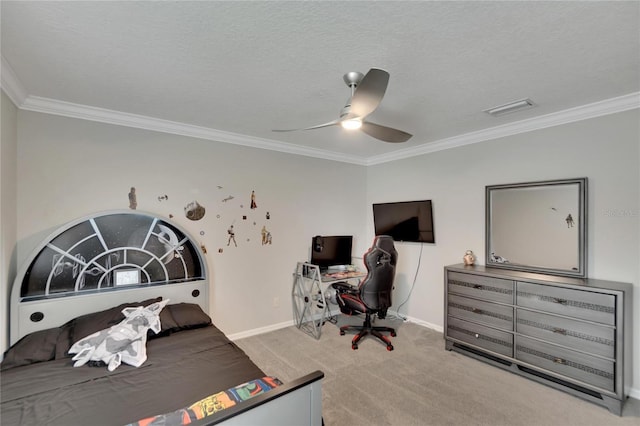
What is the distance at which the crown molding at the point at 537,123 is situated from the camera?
2.51 m

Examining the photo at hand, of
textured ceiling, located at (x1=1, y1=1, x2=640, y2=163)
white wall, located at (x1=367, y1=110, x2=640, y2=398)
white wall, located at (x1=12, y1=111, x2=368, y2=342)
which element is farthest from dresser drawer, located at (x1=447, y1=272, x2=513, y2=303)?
white wall, located at (x1=12, y1=111, x2=368, y2=342)

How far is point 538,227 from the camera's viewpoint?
3.03m

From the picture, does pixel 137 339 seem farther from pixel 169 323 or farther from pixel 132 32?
pixel 132 32

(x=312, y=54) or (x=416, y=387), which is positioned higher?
(x=312, y=54)

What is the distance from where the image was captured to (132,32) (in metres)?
1.65

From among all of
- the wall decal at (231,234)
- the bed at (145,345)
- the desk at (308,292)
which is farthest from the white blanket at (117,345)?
the desk at (308,292)

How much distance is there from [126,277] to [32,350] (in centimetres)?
86

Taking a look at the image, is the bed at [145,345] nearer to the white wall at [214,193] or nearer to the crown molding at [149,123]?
the white wall at [214,193]

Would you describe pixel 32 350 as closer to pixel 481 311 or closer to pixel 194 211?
pixel 194 211

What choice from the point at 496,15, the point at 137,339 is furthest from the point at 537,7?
the point at 137,339

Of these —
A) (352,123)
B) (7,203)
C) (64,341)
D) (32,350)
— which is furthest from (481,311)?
(7,203)

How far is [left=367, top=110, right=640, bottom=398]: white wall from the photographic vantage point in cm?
252

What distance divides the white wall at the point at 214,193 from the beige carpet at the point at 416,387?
771mm

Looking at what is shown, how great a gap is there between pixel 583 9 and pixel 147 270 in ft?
12.2
